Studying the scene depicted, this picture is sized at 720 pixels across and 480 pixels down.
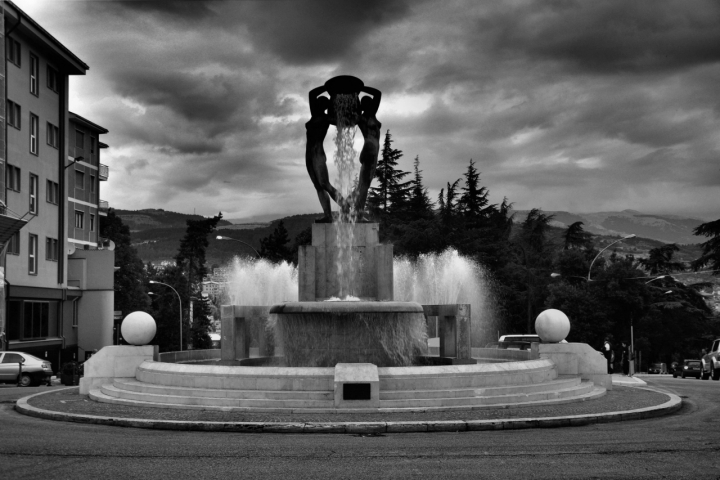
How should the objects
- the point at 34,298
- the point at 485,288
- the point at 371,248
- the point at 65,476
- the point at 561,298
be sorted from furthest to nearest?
the point at 485,288 < the point at 561,298 < the point at 34,298 < the point at 371,248 < the point at 65,476

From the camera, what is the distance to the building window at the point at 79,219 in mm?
53263

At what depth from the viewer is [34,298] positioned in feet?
131

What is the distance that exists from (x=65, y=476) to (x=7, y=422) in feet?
20.2

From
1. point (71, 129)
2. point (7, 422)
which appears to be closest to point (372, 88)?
point (7, 422)

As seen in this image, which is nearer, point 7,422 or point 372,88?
point 7,422

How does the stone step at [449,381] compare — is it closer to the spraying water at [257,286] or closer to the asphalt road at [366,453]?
the asphalt road at [366,453]

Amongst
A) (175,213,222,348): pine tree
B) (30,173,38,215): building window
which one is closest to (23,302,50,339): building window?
(30,173,38,215): building window

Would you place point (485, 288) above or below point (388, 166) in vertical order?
below

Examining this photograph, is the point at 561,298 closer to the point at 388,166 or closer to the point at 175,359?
the point at 388,166

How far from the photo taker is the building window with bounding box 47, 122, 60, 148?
42062 mm

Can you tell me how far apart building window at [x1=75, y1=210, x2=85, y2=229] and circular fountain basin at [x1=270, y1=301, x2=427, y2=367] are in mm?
39715

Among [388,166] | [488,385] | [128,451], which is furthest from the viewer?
[388,166]

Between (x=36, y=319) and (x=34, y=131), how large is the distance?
962 centimetres

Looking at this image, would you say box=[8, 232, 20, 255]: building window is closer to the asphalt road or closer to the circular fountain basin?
the circular fountain basin
